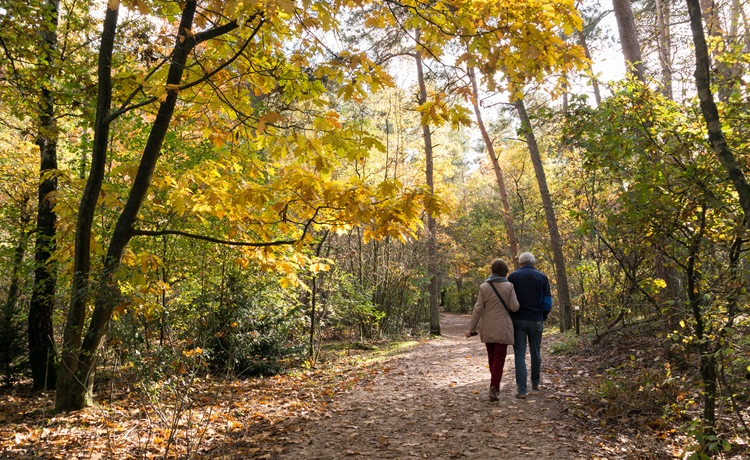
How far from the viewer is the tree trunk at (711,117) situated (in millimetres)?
2811

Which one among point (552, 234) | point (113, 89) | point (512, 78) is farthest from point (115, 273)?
point (552, 234)

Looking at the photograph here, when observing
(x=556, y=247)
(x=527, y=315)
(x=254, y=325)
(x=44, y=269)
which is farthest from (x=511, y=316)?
(x=44, y=269)

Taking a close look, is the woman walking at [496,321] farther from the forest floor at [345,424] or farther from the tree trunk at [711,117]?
the tree trunk at [711,117]

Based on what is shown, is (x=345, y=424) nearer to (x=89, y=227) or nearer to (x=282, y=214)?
(x=282, y=214)

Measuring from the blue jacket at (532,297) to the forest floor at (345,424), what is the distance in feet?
3.49

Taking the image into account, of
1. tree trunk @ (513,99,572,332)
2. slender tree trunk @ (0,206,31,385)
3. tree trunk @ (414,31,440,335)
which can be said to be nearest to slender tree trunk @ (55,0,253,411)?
slender tree trunk @ (0,206,31,385)

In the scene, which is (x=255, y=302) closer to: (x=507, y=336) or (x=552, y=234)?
(x=507, y=336)

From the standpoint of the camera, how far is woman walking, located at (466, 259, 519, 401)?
569 centimetres

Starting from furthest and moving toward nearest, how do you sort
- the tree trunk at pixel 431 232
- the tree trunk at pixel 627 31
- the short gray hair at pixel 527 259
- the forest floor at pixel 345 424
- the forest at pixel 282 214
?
the tree trunk at pixel 431 232 → the tree trunk at pixel 627 31 → the short gray hair at pixel 527 259 → the forest floor at pixel 345 424 → the forest at pixel 282 214

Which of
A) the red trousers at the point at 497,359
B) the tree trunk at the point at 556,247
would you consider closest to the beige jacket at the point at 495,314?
the red trousers at the point at 497,359

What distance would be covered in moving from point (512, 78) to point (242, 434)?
4516 millimetres

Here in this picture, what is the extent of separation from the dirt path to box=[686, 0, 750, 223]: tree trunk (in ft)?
8.41

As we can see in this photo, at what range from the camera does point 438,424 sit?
17.0 feet

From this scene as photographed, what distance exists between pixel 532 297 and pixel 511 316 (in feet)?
1.21
